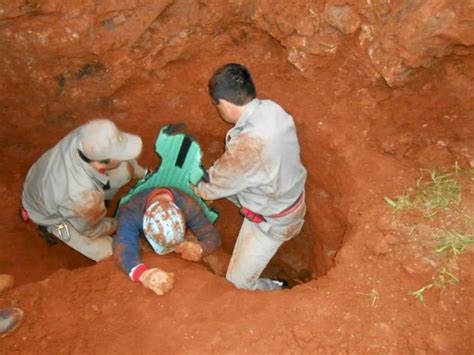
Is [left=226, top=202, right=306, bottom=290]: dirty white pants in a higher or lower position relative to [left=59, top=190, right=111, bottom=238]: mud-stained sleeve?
lower

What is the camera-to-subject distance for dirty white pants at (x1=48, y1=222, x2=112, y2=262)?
3.88 m

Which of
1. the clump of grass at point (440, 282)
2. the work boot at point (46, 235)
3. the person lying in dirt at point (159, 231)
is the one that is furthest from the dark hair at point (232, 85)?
the work boot at point (46, 235)

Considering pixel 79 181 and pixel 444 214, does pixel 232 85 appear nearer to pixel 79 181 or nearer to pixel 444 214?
pixel 79 181

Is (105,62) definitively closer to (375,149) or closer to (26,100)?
(26,100)

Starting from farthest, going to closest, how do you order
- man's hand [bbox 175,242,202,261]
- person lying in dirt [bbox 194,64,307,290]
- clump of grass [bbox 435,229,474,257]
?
1. man's hand [bbox 175,242,202,261]
2. person lying in dirt [bbox 194,64,307,290]
3. clump of grass [bbox 435,229,474,257]

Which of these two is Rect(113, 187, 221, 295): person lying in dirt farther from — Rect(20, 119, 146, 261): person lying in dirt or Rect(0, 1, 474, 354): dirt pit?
Rect(20, 119, 146, 261): person lying in dirt

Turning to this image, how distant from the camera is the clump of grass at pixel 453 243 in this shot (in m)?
3.21

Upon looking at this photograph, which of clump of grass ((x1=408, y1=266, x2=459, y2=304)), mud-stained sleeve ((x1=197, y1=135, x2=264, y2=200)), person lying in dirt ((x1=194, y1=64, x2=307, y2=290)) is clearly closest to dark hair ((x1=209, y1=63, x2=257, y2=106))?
person lying in dirt ((x1=194, y1=64, x2=307, y2=290))

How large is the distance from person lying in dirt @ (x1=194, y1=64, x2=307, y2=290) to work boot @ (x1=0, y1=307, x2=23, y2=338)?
1503 mm

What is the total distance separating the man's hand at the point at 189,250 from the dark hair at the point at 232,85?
3.75ft

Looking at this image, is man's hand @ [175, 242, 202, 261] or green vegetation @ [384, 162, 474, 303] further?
man's hand @ [175, 242, 202, 261]

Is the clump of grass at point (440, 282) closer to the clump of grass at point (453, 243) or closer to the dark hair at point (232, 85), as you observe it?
the clump of grass at point (453, 243)

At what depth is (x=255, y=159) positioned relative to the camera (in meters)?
3.36

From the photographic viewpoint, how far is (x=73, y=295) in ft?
11.3
